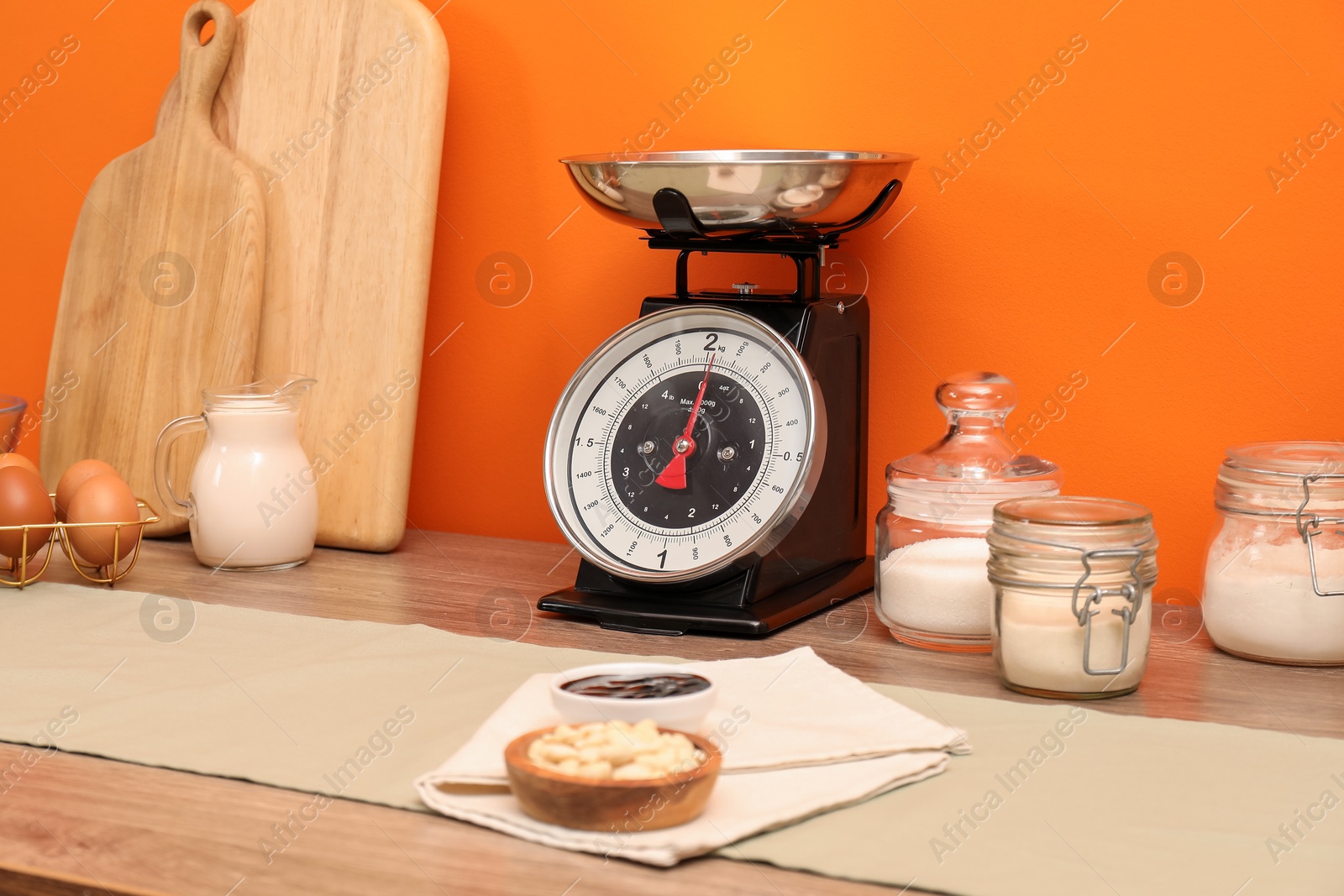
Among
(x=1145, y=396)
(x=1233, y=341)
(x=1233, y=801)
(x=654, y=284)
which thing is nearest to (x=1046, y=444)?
(x=1145, y=396)

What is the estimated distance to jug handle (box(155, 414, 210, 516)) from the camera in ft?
4.93

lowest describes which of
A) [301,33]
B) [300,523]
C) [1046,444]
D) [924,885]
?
[924,885]

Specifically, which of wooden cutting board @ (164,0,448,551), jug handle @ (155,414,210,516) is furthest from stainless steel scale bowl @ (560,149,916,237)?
jug handle @ (155,414,210,516)

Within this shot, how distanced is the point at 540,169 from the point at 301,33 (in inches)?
14.1

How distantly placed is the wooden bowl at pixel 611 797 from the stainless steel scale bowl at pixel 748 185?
62cm

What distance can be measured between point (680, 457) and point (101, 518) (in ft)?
2.05

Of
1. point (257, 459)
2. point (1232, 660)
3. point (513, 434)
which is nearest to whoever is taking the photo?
point (1232, 660)

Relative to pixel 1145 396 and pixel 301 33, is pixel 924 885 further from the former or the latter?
pixel 301 33

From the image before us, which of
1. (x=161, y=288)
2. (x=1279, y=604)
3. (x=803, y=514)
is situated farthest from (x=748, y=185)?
(x=161, y=288)

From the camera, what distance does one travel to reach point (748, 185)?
1192 millimetres

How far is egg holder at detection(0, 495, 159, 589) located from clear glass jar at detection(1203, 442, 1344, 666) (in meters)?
1.07

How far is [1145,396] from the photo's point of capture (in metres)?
1.38

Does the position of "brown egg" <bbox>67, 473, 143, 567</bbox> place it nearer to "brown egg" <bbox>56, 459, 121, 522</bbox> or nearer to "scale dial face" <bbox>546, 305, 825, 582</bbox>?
"brown egg" <bbox>56, 459, 121, 522</bbox>

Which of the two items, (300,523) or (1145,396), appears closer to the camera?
(1145,396)
